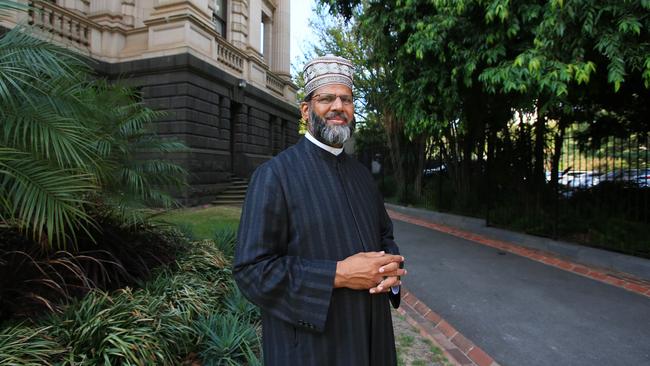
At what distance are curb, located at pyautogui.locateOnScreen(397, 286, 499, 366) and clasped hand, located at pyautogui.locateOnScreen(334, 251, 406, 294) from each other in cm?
222

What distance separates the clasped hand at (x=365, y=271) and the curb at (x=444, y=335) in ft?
7.27

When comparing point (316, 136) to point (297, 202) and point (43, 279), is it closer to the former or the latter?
point (297, 202)

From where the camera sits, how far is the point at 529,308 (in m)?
4.50

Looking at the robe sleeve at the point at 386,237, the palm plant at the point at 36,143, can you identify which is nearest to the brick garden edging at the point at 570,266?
the robe sleeve at the point at 386,237

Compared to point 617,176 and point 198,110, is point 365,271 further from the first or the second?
point 198,110

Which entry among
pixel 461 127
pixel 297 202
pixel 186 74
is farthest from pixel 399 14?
pixel 186 74

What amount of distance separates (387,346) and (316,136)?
0.94 m

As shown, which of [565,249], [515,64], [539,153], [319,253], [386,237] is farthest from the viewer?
[539,153]

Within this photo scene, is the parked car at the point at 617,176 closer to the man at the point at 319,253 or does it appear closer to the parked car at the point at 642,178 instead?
the parked car at the point at 642,178

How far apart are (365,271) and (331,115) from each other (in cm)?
67

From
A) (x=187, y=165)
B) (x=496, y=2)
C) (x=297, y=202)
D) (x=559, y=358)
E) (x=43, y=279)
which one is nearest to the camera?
(x=297, y=202)

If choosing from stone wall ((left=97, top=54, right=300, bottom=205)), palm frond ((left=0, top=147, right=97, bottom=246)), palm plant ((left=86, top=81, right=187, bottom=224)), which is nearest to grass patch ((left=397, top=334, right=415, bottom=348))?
palm frond ((left=0, top=147, right=97, bottom=246))

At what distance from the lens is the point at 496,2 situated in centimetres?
472

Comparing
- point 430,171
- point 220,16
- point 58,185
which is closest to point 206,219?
point 58,185
